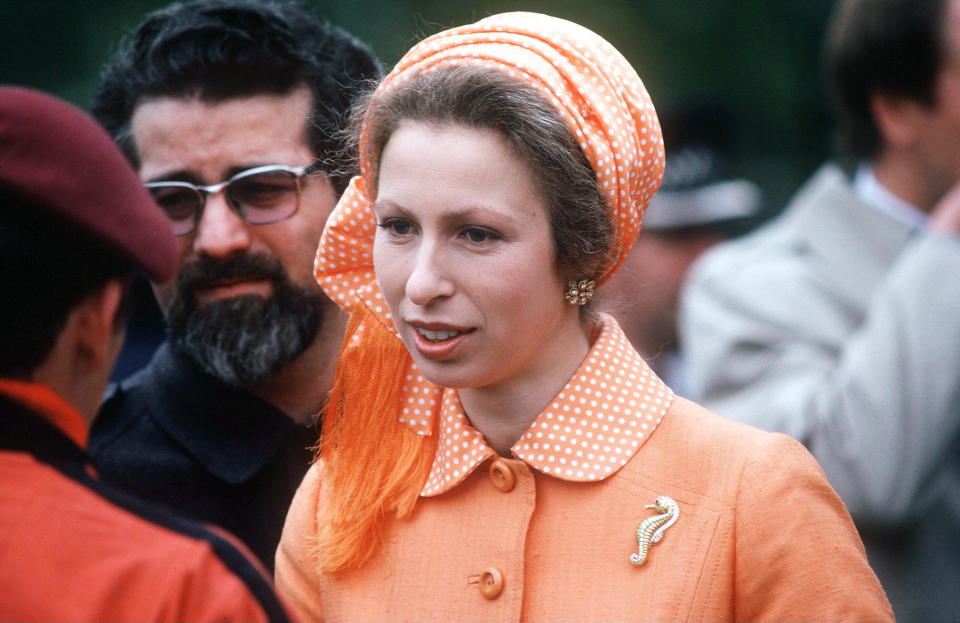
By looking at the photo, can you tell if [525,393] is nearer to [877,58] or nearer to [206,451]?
[206,451]

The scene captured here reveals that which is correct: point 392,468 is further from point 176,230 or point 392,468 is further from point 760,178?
point 760,178

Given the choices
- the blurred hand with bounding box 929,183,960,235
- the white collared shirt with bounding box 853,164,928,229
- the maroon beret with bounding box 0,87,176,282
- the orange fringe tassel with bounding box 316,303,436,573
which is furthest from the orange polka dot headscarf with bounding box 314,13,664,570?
the white collared shirt with bounding box 853,164,928,229

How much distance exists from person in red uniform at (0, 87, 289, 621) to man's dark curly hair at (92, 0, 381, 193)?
1116 mm

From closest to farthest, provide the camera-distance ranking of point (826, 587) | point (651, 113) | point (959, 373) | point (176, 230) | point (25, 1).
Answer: point (826, 587) < point (651, 113) < point (176, 230) < point (959, 373) < point (25, 1)

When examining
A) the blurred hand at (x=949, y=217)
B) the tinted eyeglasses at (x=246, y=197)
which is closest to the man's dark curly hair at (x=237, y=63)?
the tinted eyeglasses at (x=246, y=197)

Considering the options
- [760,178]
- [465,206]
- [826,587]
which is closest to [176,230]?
[465,206]

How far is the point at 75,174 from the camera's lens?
81.8 inches

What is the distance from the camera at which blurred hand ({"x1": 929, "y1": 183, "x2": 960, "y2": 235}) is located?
365 centimetres

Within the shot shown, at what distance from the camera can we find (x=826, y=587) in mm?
2393

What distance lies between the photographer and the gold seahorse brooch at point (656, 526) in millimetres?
2479

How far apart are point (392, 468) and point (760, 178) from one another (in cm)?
507

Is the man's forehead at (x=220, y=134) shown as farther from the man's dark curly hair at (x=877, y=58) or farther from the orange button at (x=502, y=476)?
the man's dark curly hair at (x=877, y=58)

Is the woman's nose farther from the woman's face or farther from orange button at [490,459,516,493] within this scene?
orange button at [490,459,516,493]

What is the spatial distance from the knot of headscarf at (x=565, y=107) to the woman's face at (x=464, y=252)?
0.44 ft
